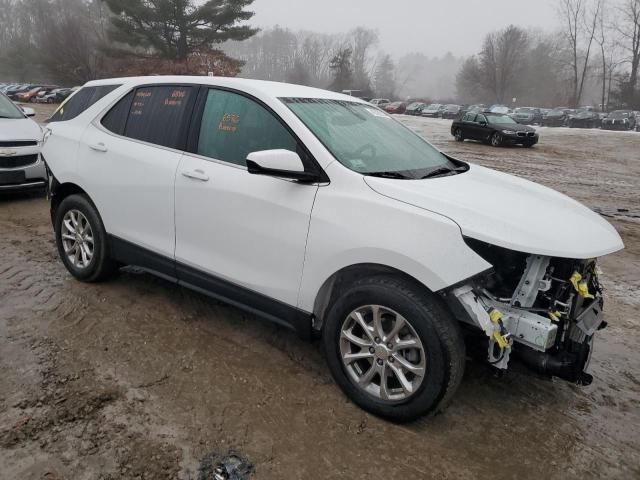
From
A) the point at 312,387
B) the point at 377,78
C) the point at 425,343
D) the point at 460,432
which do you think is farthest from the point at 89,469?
the point at 377,78

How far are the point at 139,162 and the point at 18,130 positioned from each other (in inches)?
189

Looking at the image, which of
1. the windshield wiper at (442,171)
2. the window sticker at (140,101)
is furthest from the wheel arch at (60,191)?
the windshield wiper at (442,171)

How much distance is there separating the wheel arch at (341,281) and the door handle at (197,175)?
3.58ft

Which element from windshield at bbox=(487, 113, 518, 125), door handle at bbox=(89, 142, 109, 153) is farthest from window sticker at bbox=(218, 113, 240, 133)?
windshield at bbox=(487, 113, 518, 125)

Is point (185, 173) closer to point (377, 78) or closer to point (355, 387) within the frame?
point (355, 387)

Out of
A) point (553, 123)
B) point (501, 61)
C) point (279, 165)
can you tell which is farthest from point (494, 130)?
point (501, 61)

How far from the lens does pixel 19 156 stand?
7.01 m

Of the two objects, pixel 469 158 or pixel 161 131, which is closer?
pixel 161 131

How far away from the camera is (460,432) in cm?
274

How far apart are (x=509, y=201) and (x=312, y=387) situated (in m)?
1.62

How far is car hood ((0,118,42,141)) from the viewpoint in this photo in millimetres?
6980

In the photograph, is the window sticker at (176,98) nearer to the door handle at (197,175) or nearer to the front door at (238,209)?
the front door at (238,209)

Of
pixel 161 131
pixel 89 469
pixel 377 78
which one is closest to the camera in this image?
pixel 89 469

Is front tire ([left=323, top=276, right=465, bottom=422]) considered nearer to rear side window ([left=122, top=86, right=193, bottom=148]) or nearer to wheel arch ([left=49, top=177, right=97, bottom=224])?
rear side window ([left=122, top=86, right=193, bottom=148])
